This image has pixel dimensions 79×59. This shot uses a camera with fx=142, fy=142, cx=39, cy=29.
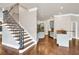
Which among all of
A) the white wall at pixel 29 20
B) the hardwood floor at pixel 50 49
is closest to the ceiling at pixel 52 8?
the white wall at pixel 29 20

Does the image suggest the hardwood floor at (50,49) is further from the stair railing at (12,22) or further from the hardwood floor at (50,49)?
the stair railing at (12,22)

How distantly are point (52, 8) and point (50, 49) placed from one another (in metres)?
0.68

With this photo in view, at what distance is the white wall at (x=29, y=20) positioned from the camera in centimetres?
236

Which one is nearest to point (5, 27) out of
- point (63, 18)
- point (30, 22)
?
point (30, 22)

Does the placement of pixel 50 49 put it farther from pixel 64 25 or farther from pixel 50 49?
pixel 64 25

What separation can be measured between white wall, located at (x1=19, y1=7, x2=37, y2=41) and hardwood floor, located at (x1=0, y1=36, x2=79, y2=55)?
0.18 meters

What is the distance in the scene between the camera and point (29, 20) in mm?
2377

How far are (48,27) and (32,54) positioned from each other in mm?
525

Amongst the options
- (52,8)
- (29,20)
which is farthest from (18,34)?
(52,8)

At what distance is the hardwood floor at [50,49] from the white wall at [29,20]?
175mm

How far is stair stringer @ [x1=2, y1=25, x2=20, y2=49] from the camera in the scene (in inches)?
91.1

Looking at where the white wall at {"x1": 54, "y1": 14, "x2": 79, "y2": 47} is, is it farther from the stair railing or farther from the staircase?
the stair railing

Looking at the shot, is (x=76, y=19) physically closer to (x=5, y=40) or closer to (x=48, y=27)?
(x=48, y=27)

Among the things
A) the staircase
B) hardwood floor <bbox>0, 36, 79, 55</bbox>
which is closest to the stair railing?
the staircase
